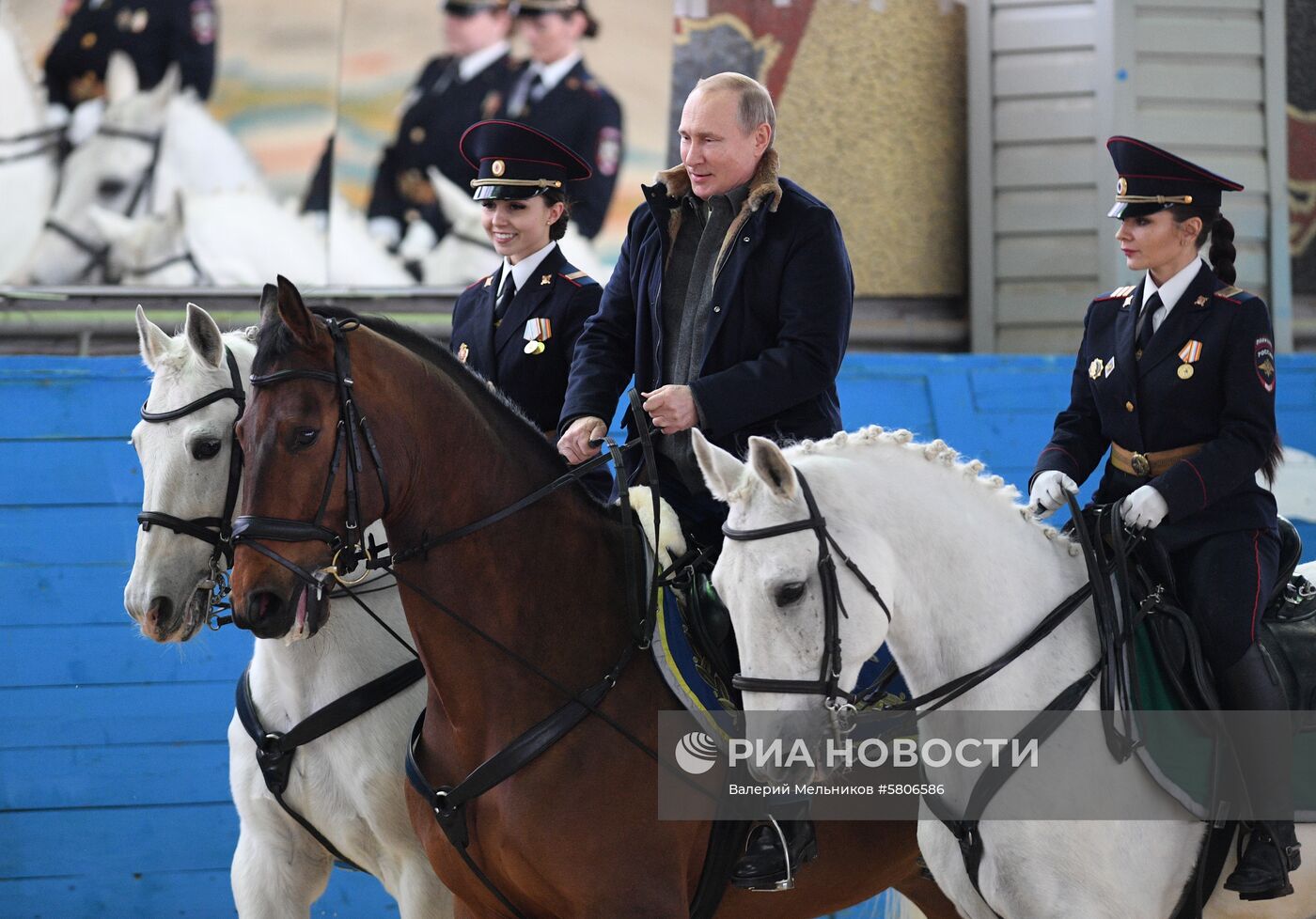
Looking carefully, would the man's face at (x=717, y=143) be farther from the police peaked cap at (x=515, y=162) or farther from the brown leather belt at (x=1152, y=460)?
the brown leather belt at (x=1152, y=460)

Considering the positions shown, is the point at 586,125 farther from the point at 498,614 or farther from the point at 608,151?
the point at 498,614

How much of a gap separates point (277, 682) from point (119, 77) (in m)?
3.96

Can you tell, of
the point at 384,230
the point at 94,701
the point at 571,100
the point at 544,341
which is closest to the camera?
the point at 544,341

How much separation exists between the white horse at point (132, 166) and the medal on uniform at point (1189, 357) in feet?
15.1

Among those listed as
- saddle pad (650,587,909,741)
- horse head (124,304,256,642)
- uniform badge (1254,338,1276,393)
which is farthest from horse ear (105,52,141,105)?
uniform badge (1254,338,1276,393)

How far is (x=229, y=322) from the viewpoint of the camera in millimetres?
5922

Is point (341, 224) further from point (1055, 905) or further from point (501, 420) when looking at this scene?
point (1055, 905)

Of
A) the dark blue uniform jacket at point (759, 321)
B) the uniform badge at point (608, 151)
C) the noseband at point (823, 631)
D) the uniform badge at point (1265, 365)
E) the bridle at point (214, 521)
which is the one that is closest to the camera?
the noseband at point (823, 631)

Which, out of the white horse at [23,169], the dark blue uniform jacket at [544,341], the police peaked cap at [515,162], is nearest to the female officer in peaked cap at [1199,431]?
the dark blue uniform jacket at [544,341]

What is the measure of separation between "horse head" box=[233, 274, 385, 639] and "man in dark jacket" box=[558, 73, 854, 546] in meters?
0.64

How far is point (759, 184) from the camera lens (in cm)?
322

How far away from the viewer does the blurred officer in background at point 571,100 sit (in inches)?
254

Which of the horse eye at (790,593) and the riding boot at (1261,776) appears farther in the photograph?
the riding boot at (1261,776)

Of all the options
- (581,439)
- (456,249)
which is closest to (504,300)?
(581,439)
